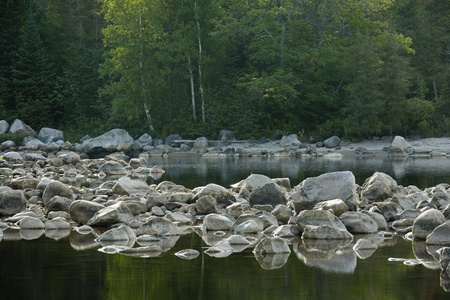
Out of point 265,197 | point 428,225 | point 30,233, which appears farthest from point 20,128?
point 428,225

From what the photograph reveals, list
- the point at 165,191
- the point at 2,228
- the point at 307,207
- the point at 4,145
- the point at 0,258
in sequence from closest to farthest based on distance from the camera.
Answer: the point at 0,258 → the point at 2,228 → the point at 307,207 → the point at 165,191 → the point at 4,145

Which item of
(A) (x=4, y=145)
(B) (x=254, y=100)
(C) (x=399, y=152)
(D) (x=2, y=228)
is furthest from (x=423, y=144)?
(D) (x=2, y=228)

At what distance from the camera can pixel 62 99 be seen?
49.6 m

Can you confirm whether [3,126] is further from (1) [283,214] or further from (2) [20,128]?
(1) [283,214]

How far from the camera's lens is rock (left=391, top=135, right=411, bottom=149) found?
39150 mm

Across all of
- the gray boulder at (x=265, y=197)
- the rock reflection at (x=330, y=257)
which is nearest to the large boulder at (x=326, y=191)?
the gray boulder at (x=265, y=197)

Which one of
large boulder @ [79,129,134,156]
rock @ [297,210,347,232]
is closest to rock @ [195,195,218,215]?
rock @ [297,210,347,232]

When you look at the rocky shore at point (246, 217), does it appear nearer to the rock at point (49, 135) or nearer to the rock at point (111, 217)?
the rock at point (111, 217)

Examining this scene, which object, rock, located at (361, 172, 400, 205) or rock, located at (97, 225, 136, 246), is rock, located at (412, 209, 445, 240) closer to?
rock, located at (361, 172, 400, 205)

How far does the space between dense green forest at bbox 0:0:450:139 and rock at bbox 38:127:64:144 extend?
150 centimetres

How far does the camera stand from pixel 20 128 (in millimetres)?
45875

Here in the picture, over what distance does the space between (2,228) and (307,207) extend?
5.45 m

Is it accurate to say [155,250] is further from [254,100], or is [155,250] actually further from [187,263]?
[254,100]

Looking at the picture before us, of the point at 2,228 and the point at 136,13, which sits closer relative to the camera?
the point at 2,228
